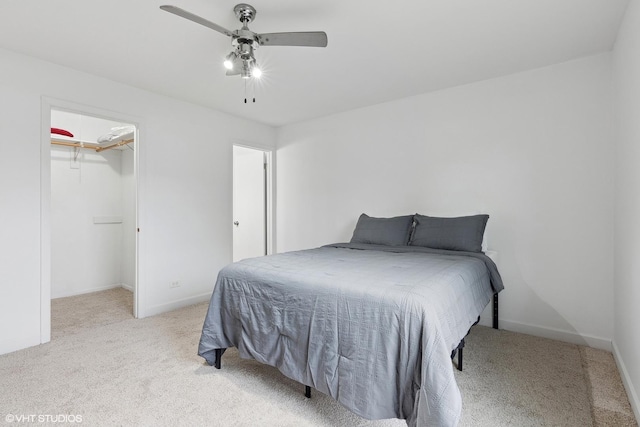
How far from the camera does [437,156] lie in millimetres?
3396

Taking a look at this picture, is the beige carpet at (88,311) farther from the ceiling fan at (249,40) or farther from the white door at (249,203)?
the ceiling fan at (249,40)

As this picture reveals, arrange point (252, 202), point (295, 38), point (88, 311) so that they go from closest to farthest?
point (295, 38), point (88, 311), point (252, 202)

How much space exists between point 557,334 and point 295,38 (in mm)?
3136

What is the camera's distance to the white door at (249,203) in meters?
4.93

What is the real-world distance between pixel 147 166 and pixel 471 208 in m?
3.38

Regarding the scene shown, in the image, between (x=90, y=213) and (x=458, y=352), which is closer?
(x=458, y=352)

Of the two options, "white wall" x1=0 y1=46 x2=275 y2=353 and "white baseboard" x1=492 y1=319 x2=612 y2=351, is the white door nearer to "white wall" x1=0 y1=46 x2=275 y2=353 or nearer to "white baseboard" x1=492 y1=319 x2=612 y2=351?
"white wall" x1=0 y1=46 x2=275 y2=353

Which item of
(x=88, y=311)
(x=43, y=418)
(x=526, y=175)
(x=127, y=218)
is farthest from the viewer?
(x=127, y=218)

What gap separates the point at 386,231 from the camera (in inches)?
130

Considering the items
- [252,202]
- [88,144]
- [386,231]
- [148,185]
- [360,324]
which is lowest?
[360,324]

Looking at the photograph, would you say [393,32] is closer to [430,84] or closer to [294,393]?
[430,84]

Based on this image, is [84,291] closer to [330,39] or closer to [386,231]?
[386,231]

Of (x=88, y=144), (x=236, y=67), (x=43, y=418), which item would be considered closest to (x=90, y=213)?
(x=88, y=144)

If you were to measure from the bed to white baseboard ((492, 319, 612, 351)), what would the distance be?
0.84m
